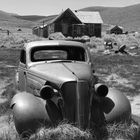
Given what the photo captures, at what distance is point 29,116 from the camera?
20.2 feet

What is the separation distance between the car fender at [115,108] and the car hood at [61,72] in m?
0.74

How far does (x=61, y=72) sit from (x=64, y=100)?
0.67 metres

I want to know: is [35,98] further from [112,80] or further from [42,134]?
[112,80]

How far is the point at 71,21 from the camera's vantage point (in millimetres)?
58750

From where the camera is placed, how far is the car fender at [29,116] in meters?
6.16

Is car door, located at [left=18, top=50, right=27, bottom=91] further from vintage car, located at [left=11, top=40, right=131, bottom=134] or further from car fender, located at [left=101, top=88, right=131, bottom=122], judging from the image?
car fender, located at [left=101, top=88, right=131, bottom=122]

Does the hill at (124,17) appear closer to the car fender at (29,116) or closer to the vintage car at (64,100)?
the vintage car at (64,100)

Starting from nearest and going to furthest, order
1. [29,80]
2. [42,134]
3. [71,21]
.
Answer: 1. [42,134]
2. [29,80]
3. [71,21]

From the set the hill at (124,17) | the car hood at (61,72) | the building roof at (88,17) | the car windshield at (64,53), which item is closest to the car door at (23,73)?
the car windshield at (64,53)

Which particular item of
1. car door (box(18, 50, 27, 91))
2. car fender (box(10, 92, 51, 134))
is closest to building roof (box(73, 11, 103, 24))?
car door (box(18, 50, 27, 91))

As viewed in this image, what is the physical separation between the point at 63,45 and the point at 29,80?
3.98 ft

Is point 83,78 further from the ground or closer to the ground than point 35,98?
further from the ground

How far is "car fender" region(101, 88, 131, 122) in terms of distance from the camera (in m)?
6.70

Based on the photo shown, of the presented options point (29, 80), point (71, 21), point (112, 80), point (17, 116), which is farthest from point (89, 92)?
point (71, 21)
